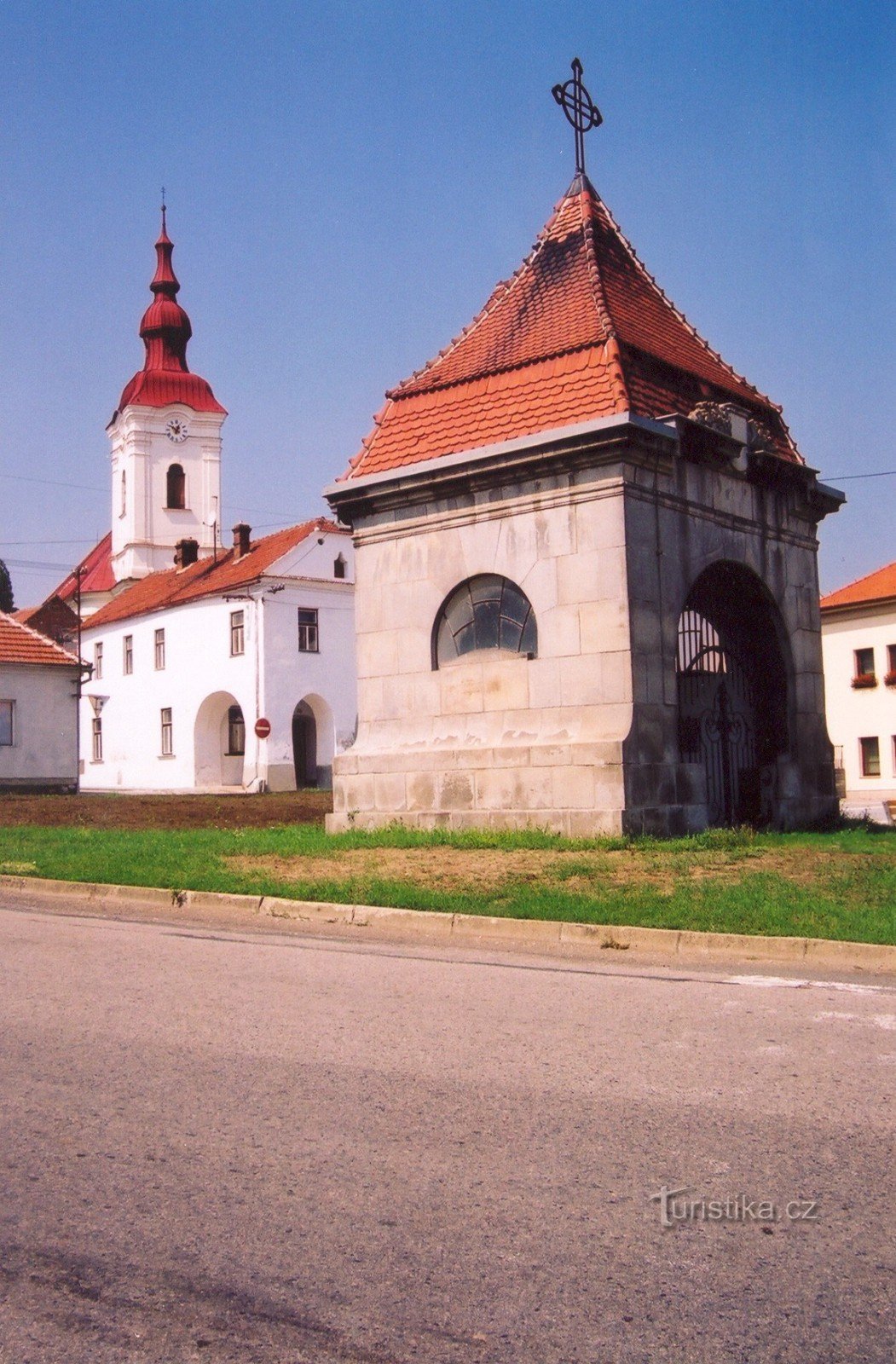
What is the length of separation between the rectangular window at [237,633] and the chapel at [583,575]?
3071cm

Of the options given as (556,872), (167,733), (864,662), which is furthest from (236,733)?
(556,872)

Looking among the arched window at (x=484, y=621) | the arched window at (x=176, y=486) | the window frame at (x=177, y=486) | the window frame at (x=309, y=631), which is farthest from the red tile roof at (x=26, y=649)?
the arched window at (x=176, y=486)

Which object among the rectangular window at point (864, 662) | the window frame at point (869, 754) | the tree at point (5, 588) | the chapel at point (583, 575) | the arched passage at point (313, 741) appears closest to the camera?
the chapel at point (583, 575)

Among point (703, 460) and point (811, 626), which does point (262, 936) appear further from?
point (811, 626)

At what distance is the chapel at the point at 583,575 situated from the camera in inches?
588

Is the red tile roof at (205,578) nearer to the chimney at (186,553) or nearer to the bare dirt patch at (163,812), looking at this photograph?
the chimney at (186,553)

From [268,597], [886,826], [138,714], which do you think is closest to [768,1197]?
[886,826]

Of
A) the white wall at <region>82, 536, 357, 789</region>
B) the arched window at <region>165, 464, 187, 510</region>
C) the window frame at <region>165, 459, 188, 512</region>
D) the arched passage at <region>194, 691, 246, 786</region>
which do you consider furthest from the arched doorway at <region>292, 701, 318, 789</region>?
the arched window at <region>165, 464, 187, 510</region>

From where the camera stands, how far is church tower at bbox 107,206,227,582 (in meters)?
71.3

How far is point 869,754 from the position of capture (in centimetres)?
4659

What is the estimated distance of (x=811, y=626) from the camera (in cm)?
1836

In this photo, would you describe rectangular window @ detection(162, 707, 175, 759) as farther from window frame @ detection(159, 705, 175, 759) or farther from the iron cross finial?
the iron cross finial

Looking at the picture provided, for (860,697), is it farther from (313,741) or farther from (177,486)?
(177,486)

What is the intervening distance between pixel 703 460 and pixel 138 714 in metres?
42.1
